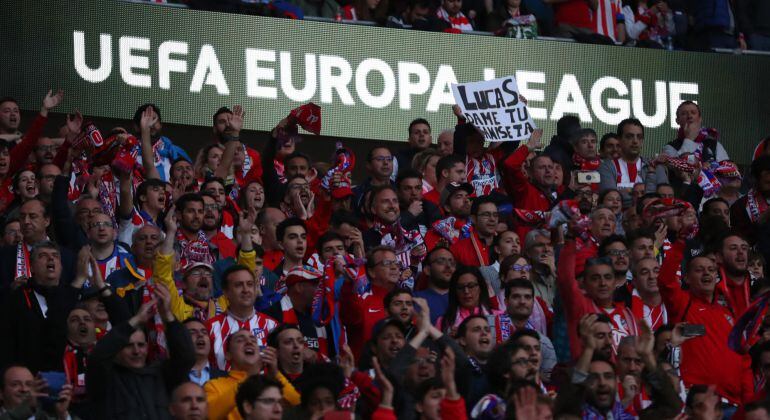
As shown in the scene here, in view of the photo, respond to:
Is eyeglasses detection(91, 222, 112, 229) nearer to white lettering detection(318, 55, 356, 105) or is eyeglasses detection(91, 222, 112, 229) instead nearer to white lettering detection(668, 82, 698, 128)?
white lettering detection(318, 55, 356, 105)

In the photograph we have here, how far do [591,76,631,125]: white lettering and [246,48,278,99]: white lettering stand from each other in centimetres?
327

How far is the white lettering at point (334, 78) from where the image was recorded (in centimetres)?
1778

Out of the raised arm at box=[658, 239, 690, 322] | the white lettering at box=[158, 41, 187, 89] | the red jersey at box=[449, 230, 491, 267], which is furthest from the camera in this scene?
the white lettering at box=[158, 41, 187, 89]

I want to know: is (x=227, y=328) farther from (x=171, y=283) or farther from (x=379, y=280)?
(x=379, y=280)

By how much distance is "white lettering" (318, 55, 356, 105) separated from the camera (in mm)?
17781

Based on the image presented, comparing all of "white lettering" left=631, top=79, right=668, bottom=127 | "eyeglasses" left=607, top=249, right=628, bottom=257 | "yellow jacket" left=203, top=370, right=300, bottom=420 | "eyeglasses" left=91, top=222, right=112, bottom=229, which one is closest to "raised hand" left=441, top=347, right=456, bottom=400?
"yellow jacket" left=203, top=370, right=300, bottom=420

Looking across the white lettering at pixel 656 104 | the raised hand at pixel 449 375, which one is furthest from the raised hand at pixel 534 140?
the raised hand at pixel 449 375

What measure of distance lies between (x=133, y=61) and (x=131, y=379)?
287 inches

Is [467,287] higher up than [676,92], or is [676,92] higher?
[676,92]

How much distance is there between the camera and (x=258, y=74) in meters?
17.6

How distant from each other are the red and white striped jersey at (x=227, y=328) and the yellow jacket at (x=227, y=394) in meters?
0.54

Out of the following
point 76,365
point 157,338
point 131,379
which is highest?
point 157,338

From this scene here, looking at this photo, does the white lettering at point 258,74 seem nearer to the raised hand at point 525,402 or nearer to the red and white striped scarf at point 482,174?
the red and white striped scarf at point 482,174

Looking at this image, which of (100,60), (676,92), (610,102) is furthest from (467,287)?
(676,92)
